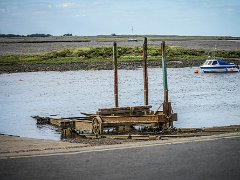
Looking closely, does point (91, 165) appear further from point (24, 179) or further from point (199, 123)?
point (199, 123)

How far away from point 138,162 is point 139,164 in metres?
0.14

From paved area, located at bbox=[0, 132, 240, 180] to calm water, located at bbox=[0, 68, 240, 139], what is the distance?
11.5 meters

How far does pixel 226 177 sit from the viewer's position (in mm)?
7492

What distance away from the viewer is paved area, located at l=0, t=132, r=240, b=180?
774 centimetres

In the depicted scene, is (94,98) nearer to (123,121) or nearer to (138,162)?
(123,121)

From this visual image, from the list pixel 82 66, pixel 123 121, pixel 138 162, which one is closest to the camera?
pixel 138 162

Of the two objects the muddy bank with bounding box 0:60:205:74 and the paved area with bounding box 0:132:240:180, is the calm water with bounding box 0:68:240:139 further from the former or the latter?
the paved area with bounding box 0:132:240:180

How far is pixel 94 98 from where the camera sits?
38375 mm

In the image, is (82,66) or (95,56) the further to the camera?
(95,56)

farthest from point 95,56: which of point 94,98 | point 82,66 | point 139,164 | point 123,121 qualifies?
point 139,164

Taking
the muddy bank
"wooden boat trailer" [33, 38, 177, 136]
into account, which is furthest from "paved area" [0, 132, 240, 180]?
the muddy bank

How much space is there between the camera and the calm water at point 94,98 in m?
24.9

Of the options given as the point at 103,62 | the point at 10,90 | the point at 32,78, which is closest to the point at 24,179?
the point at 10,90

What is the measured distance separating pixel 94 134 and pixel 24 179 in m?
11.9
